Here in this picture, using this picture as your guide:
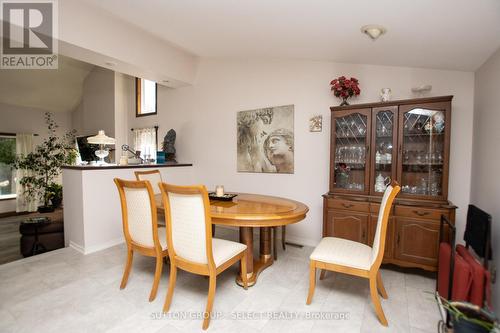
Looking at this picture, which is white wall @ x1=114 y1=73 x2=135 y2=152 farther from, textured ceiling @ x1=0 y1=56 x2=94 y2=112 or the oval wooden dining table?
the oval wooden dining table

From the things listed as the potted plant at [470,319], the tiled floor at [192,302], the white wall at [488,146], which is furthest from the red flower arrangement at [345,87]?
the potted plant at [470,319]

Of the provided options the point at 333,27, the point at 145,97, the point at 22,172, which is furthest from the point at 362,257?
the point at 22,172

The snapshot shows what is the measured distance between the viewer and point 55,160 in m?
5.79

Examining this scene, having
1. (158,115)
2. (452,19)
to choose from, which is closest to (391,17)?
(452,19)

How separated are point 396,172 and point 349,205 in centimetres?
59

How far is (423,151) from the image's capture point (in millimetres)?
2660

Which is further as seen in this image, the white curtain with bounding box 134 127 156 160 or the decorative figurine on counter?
the white curtain with bounding box 134 127 156 160

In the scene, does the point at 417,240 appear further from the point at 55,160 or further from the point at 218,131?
the point at 55,160

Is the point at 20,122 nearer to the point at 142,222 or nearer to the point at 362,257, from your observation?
the point at 142,222

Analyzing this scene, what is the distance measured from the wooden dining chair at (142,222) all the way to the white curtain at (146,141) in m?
2.98

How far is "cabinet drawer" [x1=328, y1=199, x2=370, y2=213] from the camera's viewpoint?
2727 mm

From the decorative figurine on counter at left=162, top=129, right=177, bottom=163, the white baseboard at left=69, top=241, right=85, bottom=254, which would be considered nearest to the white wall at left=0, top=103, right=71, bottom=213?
the decorative figurine on counter at left=162, top=129, right=177, bottom=163

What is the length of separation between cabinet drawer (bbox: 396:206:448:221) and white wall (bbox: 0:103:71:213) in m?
8.31

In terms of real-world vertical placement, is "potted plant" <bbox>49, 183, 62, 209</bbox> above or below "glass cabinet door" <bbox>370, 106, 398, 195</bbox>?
below
